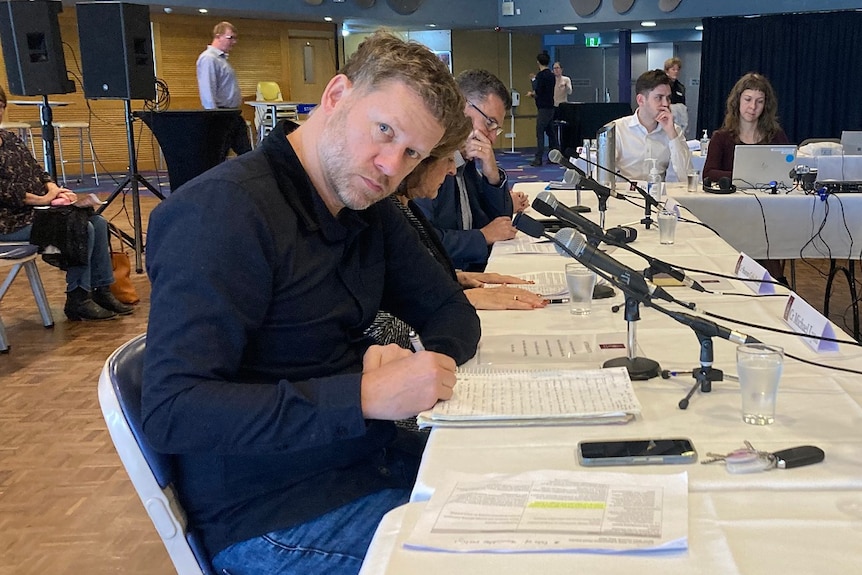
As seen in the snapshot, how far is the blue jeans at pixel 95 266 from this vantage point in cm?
454

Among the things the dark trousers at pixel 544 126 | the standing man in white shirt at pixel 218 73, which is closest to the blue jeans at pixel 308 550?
the standing man in white shirt at pixel 218 73

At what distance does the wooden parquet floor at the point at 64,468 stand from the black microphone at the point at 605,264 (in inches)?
57.4

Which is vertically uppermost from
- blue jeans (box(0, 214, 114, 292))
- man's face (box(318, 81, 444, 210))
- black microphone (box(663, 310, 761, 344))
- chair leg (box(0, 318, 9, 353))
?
man's face (box(318, 81, 444, 210))

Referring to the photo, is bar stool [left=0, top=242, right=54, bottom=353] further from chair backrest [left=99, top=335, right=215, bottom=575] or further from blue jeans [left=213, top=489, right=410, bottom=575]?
blue jeans [left=213, top=489, right=410, bottom=575]

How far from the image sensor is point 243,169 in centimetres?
128

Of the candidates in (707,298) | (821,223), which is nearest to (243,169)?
(707,298)

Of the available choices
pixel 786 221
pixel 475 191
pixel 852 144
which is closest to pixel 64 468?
pixel 475 191

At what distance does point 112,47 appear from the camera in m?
5.82

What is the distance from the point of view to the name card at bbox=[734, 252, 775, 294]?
194cm

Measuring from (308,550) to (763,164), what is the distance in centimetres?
351

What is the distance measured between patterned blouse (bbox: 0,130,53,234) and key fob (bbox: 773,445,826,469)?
14.1ft

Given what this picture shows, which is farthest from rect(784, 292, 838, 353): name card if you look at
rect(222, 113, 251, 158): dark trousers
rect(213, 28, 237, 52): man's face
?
rect(213, 28, 237, 52): man's face

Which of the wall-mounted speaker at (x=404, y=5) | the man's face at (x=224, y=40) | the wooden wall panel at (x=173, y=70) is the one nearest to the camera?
the man's face at (x=224, y=40)

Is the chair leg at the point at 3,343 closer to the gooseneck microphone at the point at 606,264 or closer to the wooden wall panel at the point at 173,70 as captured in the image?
the gooseneck microphone at the point at 606,264
